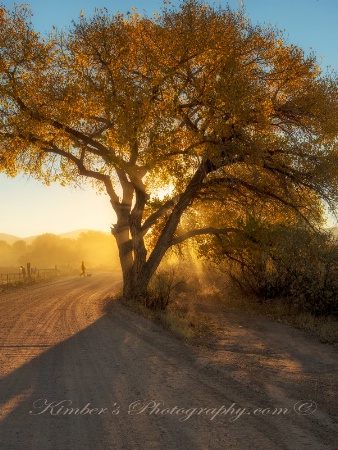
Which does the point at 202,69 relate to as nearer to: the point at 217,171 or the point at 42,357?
the point at 217,171

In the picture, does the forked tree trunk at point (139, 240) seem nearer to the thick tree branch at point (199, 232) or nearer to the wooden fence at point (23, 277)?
the thick tree branch at point (199, 232)

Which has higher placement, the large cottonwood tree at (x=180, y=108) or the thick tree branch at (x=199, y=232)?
the large cottonwood tree at (x=180, y=108)

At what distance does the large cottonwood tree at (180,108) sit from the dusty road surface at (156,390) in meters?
6.29

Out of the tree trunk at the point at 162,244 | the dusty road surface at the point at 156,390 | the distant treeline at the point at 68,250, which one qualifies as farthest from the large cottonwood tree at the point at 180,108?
the distant treeline at the point at 68,250

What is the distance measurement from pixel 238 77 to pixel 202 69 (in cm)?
156

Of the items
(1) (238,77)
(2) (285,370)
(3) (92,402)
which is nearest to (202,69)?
(1) (238,77)

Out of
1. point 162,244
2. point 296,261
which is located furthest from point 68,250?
point 296,261

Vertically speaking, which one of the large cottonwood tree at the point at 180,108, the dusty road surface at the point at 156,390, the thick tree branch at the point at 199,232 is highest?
the large cottonwood tree at the point at 180,108

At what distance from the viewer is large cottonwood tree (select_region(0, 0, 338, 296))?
1668 centimetres

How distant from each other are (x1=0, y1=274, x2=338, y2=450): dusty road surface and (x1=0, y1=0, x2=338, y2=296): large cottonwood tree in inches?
248

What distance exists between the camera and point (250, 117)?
659 inches

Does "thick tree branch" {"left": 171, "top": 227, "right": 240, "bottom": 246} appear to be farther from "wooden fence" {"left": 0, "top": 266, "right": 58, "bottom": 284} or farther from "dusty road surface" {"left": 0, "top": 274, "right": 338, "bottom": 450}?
"wooden fence" {"left": 0, "top": 266, "right": 58, "bottom": 284}

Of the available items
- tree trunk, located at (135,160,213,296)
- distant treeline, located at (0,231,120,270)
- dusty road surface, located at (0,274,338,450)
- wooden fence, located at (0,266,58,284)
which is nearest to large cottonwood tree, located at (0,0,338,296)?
tree trunk, located at (135,160,213,296)

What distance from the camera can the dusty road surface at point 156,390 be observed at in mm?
5934
